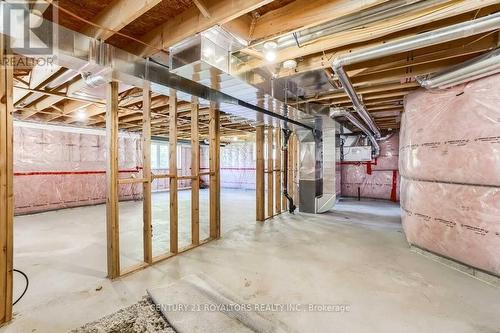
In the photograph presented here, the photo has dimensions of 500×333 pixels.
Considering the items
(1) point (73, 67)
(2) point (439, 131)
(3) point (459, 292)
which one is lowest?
(3) point (459, 292)

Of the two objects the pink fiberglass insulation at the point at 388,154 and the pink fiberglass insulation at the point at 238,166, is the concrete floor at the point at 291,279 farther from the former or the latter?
the pink fiberglass insulation at the point at 238,166

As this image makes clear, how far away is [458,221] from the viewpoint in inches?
99.2

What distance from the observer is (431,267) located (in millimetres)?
2650

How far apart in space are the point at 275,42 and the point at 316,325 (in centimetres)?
224

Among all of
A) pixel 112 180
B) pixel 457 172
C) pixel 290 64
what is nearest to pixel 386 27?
pixel 290 64

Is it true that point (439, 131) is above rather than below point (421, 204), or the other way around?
above

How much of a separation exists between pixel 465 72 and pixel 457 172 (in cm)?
101

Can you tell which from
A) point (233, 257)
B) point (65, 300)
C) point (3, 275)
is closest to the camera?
point (3, 275)

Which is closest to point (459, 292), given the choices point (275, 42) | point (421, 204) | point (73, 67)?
point (421, 204)

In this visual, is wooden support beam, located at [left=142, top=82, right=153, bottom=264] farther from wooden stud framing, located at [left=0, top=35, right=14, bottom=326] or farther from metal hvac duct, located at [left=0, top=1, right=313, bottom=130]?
wooden stud framing, located at [left=0, top=35, right=14, bottom=326]

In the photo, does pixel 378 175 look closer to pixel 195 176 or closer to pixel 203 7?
pixel 195 176

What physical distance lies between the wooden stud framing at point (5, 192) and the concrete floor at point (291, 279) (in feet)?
0.66

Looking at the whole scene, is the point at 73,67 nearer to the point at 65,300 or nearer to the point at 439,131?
the point at 65,300

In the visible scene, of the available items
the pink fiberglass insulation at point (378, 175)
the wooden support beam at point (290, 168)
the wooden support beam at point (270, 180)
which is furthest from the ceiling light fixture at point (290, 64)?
the pink fiberglass insulation at point (378, 175)
